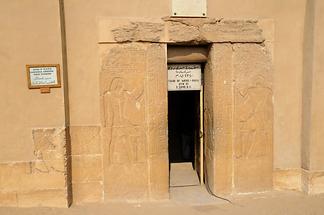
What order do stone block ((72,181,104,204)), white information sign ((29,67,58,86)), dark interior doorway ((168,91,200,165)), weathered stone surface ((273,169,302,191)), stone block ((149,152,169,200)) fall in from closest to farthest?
white information sign ((29,67,58,86)) < stone block ((72,181,104,204)) < stone block ((149,152,169,200)) < weathered stone surface ((273,169,302,191)) < dark interior doorway ((168,91,200,165))

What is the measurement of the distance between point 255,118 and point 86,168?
8.54 ft

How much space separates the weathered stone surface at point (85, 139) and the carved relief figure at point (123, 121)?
19cm

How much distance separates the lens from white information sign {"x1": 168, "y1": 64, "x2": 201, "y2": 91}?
4.97m

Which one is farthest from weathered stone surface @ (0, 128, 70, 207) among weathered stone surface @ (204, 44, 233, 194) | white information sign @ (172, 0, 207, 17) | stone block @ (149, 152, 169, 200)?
white information sign @ (172, 0, 207, 17)

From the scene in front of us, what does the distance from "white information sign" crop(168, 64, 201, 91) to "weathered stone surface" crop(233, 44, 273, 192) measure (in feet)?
2.08

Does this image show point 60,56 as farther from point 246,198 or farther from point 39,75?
point 246,198

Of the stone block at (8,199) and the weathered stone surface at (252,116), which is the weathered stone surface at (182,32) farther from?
the stone block at (8,199)

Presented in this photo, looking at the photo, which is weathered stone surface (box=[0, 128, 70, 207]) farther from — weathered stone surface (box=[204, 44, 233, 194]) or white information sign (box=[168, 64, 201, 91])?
weathered stone surface (box=[204, 44, 233, 194])

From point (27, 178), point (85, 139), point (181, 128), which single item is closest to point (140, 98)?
point (85, 139)

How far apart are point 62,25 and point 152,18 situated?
1.24 metres

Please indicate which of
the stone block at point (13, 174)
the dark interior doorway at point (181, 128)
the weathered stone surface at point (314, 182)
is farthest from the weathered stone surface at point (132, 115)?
the weathered stone surface at point (314, 182)

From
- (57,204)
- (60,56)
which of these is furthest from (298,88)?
(57,204)

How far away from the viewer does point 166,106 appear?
464 cm

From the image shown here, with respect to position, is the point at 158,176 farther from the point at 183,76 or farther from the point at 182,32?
the point at 182,32
